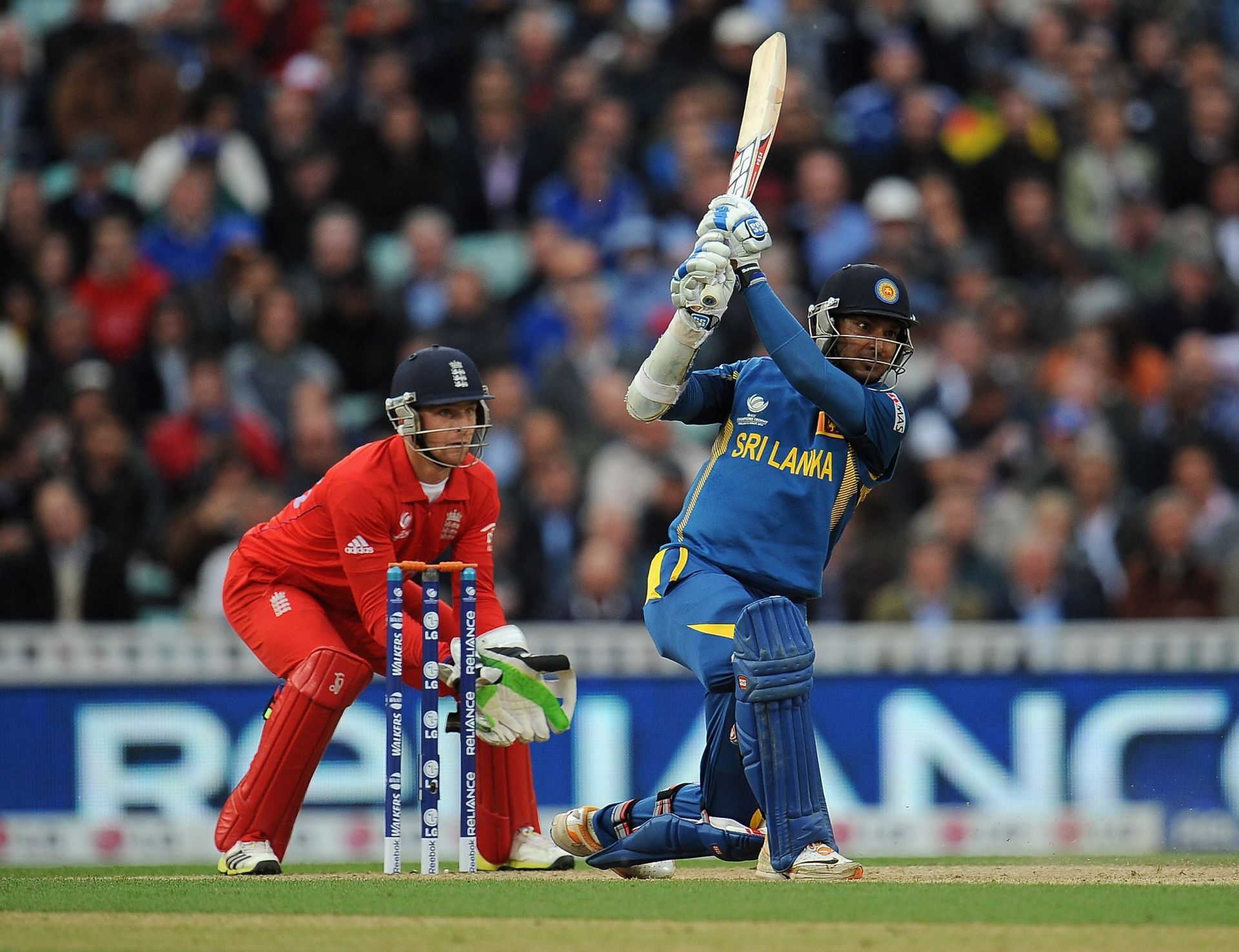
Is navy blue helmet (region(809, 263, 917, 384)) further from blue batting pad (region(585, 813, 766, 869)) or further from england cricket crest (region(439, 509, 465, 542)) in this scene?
blue batting pad (region(585, 813, 766, 869))

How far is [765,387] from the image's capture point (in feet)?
24.4

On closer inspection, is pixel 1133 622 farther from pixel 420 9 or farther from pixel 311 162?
pixel 420 9

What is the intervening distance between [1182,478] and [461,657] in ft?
21.3

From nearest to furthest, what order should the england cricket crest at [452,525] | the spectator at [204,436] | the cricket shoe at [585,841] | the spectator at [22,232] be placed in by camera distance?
the cricket shoe at [585,841] < the england cricket crest at [452,525] < the spectator at [204,436] < the spectator at [22,232]

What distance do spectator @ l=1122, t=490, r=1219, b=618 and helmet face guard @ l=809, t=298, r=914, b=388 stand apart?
4827mm

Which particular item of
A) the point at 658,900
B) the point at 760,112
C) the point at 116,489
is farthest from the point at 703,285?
the point at 116,489

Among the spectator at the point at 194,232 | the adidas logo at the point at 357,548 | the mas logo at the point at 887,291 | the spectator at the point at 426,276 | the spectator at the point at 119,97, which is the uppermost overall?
the spectator at the point at 119,97

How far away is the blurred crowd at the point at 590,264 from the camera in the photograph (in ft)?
39.4

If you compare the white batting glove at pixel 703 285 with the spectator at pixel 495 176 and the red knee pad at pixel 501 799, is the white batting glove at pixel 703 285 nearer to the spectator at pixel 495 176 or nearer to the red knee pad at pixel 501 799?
the red knee pad at pixel 501 799

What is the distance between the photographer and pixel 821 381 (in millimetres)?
6949

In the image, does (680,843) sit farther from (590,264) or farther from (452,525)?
(590,264)

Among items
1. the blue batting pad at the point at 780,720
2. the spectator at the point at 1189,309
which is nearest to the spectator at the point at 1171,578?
the spectator at the point at 1189,309

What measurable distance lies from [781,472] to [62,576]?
6.13 metres

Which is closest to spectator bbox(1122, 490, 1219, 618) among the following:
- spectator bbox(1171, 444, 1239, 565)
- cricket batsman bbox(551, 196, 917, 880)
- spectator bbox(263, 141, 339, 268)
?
spectator bbox(1171, 444, 1239, 565)
